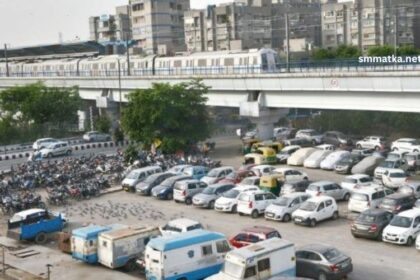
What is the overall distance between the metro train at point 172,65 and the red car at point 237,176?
13.1 metres

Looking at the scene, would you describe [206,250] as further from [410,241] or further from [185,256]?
[410,241]

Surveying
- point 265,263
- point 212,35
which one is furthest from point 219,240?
point 212,35

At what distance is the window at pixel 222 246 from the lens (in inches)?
631

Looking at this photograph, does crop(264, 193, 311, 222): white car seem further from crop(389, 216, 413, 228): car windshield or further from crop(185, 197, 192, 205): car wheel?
crop(185, 197, 192, 205): car wheel

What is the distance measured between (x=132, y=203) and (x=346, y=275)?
13262 mm

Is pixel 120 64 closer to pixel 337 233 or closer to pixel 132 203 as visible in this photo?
pixel 132 203

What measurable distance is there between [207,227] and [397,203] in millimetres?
6770

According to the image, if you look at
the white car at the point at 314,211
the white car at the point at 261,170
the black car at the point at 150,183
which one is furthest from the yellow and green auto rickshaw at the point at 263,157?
the white car at the point at 314,211

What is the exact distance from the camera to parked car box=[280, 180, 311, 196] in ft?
82.9

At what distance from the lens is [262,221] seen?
2259 centimetres

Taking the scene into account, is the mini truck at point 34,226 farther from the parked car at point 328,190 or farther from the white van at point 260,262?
the parked car at point 328,190

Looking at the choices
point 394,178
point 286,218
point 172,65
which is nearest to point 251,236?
point 286,218

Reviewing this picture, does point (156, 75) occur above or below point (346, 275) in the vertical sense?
above

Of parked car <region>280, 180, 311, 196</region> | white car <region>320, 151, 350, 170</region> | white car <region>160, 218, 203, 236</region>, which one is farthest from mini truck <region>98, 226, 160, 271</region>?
white car <region>320, 151, 350, 170</region>
